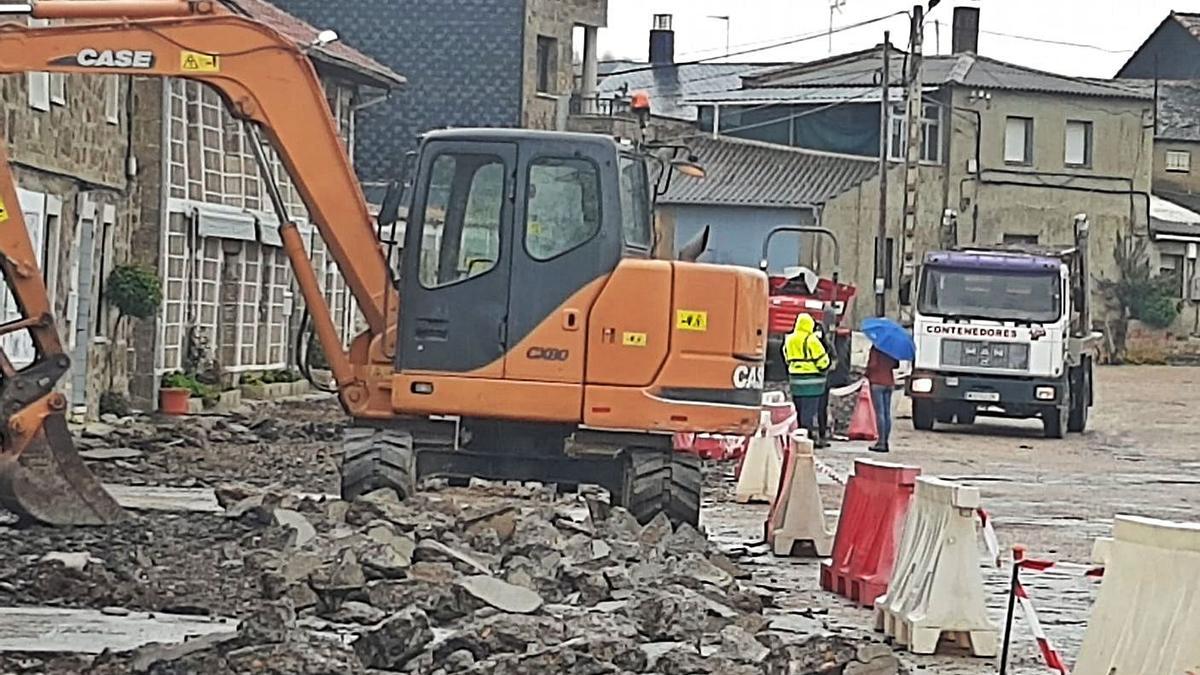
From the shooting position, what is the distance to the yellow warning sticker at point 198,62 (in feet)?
51.4

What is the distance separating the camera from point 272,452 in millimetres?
24422

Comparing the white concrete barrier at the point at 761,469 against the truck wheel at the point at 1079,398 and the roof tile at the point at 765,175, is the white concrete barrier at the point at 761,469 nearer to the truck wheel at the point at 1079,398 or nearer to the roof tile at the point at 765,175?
the truck wheel at the point at 1079,398

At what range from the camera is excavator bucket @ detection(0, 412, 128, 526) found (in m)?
14.9

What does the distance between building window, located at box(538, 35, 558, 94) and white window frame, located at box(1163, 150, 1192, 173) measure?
79.0ft

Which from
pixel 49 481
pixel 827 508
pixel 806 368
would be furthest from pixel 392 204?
pixel 806 368

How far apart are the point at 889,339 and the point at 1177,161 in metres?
46.5

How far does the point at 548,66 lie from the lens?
55.8m

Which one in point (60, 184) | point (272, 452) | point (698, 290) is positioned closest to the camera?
point (698, 290)

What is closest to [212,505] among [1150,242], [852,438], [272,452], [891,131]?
[272,452]

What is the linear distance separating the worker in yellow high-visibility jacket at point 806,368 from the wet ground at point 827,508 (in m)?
0.73

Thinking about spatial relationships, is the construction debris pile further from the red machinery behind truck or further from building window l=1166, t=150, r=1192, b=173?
building window l=1166, t=150, r=1192, b=173

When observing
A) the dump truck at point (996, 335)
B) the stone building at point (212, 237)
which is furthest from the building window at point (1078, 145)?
the dump truck at point (996, 335)

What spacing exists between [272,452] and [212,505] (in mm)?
6028

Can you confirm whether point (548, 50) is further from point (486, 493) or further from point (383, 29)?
point (486, 493)
